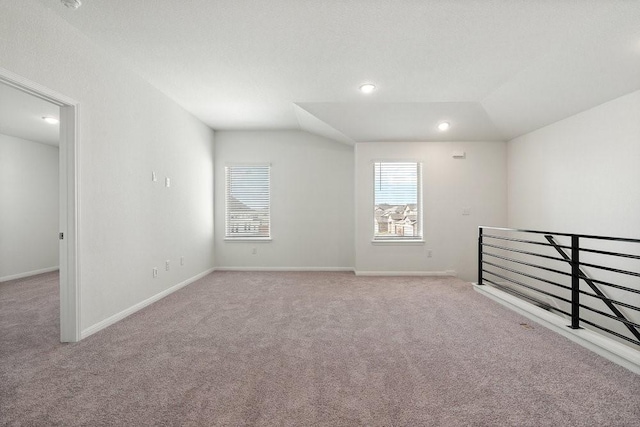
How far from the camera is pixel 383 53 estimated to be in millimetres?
3266

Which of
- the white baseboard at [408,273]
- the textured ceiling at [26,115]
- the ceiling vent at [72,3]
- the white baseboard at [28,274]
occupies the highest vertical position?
the ceiling vent at [72,3]

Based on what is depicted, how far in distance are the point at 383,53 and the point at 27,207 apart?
23.9ft

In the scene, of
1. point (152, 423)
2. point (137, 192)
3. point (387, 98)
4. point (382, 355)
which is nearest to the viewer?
point (152, 423)

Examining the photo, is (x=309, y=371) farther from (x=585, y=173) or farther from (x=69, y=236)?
(x=585, y=173)

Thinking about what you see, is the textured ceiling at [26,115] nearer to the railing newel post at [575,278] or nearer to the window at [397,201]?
the window at [397,201]

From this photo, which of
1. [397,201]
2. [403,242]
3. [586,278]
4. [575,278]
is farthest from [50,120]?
[586,278]

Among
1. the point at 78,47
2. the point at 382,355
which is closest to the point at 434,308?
the point at 382,355

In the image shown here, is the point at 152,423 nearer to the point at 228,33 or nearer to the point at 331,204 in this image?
the point at 228,33

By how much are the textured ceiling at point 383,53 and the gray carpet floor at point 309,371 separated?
2736mm

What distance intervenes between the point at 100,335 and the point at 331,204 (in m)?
4.33

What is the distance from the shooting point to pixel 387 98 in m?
4.56

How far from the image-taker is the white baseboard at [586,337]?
7.64ft

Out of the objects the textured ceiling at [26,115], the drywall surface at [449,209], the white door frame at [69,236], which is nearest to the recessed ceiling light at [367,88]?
the drywall surface at [449,209]

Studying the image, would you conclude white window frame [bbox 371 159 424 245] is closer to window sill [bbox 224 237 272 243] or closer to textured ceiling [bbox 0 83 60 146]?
window sill [bbox 224 237 272 243]
